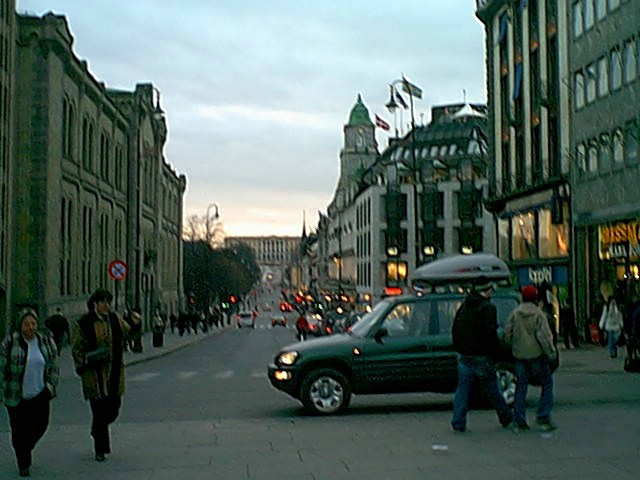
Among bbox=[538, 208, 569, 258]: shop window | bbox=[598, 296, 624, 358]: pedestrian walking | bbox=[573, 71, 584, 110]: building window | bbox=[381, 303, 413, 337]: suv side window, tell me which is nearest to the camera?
bbox=[381, 303, 413, 337]: suv side window

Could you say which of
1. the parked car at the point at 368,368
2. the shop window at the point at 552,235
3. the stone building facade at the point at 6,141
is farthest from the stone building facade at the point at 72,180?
the parked car at the point at 368,368

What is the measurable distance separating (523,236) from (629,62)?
12.0 meters

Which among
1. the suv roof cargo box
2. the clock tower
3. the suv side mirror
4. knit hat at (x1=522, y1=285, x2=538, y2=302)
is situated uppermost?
the clock tower

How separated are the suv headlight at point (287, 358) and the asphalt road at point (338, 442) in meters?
0.82

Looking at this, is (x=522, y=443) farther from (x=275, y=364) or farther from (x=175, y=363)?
(x=175, y=363)

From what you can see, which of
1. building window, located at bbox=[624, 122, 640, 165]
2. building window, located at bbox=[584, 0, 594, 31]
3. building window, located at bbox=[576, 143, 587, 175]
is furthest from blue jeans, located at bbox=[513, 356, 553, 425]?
building window, located at bbox=[584, 0, 594, 31]

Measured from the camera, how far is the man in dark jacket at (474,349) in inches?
436

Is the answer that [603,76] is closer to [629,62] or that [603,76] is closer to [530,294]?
[629,62]

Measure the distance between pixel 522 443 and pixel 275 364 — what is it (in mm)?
4632

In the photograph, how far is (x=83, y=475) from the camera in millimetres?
9250

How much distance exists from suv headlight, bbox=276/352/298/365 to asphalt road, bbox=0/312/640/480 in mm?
821

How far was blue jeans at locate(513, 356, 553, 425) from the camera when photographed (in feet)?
36.4

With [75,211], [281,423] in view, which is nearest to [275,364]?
[281,423]

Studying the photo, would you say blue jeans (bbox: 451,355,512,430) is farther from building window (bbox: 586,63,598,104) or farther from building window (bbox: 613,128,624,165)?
building window (bbox: 586,63,598,104)
